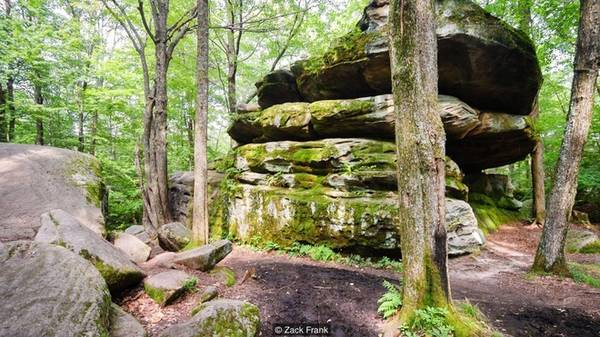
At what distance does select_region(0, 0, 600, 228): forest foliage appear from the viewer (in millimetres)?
11047

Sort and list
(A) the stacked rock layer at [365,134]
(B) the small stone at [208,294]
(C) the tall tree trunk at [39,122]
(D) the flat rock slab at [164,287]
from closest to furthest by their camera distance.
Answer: (D) the flat rock slab at [164,287], (B) the small stone at [208,294], (A) the stacked rock layer at [365,134], (C) the tall tree trunk at [39,122]

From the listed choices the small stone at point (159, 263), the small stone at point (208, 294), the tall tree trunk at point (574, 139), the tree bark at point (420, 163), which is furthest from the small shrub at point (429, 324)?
the tall tree trunk at point (574, 139)

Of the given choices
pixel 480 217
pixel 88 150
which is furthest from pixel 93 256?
pixel 88 150

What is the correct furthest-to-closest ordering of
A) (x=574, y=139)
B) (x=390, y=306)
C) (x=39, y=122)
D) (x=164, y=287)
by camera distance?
(x=39, y=122) → (x=574, y=139) → (x=164, y=287) → (x=390, y=306)

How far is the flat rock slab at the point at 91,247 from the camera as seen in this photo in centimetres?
385

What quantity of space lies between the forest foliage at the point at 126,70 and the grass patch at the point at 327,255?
21.2 feet

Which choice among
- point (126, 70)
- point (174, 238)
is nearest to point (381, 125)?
point (174, 238)

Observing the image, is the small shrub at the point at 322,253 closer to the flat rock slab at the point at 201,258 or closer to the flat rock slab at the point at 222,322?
the flat rock slab at the point at 201,258

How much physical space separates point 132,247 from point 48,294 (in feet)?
12.6

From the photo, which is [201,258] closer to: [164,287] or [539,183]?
[164,287]

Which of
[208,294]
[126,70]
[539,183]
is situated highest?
[126,70]

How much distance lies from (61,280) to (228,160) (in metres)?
8.11

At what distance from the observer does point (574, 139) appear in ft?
19.6

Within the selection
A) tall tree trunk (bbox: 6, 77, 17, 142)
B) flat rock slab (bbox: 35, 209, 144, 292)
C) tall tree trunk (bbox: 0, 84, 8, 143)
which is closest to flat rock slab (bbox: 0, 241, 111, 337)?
flat rock slab (bbox: 35, 209, 144, 292)
